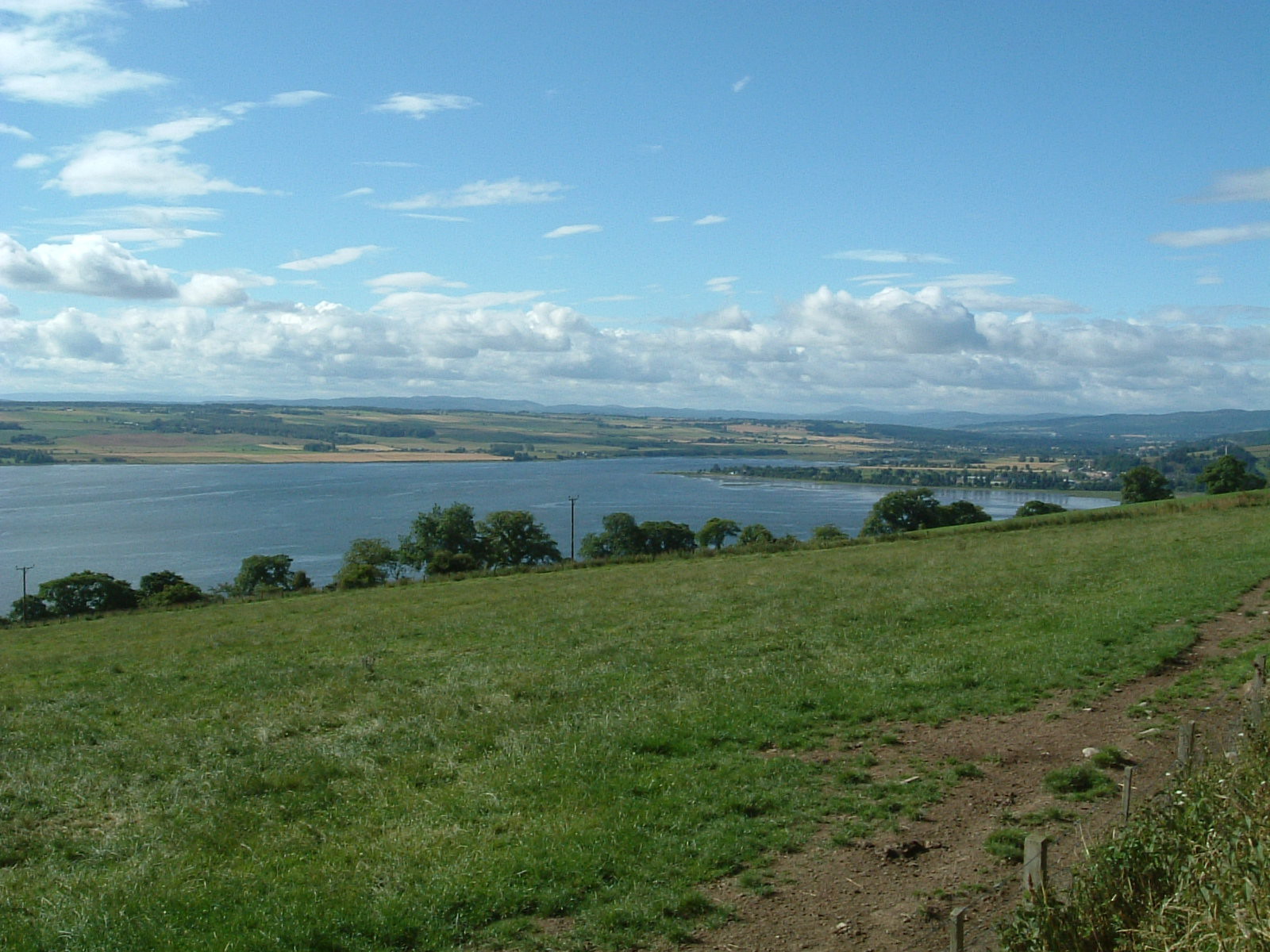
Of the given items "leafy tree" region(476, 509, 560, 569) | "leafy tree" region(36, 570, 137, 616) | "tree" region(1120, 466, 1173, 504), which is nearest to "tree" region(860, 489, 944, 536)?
"tree" region(1120, 466, 1173, 504)

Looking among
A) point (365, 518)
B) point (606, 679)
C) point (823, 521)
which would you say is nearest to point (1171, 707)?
point (606, 679)

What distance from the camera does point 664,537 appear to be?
85.6 metres

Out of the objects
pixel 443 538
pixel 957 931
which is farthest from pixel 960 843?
pixel 443 538

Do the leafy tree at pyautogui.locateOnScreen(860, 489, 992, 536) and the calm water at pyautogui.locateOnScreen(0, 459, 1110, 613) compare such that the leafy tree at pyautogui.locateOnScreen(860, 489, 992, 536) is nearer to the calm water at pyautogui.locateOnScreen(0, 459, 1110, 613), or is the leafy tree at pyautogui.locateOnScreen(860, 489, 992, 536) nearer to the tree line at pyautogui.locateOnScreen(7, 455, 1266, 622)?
the tree line at pyautogui.locateOnScreen(7, 455, 1266, 622)

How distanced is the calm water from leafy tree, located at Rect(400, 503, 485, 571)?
34.8ft

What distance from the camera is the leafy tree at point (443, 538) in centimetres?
7562

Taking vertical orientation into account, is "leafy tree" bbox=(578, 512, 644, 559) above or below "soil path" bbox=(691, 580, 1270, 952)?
below

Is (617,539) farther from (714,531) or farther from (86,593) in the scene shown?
(86,593)

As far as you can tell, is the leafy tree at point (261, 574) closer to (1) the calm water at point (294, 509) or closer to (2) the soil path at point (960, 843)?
(1) the calm water at point (294, 509)

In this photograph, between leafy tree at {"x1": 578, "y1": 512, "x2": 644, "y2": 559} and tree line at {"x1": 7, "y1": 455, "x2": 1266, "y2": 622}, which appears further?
leafy tree at {"x1": 578, "y1": 512, "x2": 644, "y2": 559}

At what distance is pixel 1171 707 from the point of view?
1049 centimetres

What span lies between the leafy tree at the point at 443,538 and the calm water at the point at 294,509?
34.8 feet

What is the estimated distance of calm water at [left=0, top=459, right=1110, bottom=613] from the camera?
9819 cm

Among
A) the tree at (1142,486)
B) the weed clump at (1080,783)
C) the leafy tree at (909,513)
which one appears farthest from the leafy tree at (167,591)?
the tree at (1142,486)
